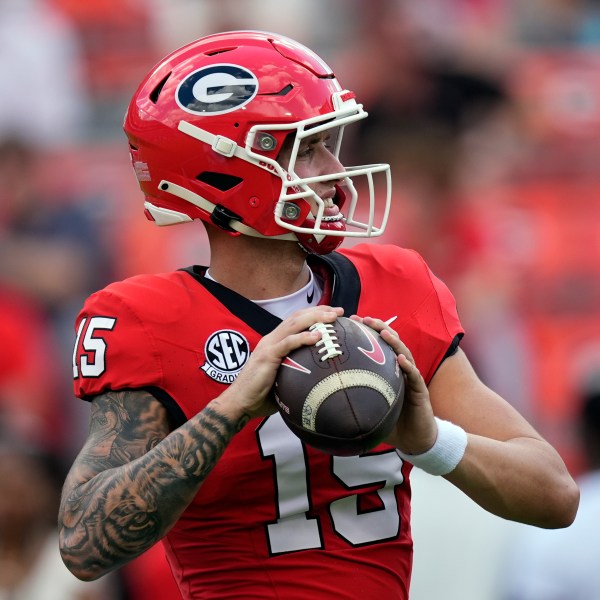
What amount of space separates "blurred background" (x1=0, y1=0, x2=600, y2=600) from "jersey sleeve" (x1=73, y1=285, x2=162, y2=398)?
199 cm

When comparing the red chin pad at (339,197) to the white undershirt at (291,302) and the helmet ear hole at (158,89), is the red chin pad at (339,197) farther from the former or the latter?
the helmet ear hole at (158,89)

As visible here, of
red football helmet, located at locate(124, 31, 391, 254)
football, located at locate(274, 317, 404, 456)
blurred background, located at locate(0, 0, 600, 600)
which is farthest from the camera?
blurred background, located at locate(0, 0, 600, 600)

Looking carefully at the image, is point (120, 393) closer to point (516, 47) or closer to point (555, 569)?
point (555, 569)

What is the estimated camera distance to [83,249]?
21.5ft

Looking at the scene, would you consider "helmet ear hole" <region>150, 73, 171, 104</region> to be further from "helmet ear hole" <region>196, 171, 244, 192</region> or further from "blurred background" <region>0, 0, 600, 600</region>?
"blurred background" <region>0, 0, 600, 600</region>

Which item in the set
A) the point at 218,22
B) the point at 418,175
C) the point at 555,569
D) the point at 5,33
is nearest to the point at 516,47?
the point at 218,22

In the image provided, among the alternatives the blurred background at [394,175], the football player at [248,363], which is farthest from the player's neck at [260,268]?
the blurred background at [394,175]

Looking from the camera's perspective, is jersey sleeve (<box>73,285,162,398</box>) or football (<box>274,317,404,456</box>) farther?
jersey sleeve (<box>73,285,162,398</box>)

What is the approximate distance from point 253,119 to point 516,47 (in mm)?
5774

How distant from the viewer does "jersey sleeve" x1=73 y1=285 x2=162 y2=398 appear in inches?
116

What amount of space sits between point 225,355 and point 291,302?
0.90 ft

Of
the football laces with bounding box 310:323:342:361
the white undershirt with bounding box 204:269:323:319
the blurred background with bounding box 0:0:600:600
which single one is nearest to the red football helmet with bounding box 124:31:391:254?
the white undershirt with bounding box 204:269:323:319

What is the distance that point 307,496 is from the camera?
3.03 metres

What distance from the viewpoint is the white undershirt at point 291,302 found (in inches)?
126
